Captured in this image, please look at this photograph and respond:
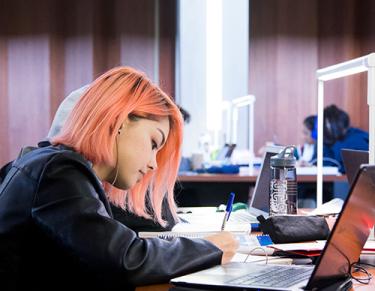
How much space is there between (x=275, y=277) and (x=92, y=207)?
365mm

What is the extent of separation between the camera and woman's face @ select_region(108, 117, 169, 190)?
1403 mm

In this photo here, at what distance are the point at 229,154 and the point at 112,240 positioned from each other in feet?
11.9

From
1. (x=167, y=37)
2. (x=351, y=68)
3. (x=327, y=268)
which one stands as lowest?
(x=327, y=268)

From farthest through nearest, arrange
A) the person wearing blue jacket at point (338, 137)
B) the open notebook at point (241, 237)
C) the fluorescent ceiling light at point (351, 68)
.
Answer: the person wearing blue jacket at point (338, 137), the fluorescent ceiling light at point (351, 68), the open notebook at point (241, 237)

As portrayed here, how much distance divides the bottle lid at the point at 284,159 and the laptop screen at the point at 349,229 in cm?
70

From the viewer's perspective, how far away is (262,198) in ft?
7.50

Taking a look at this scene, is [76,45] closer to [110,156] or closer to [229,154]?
[229,154]

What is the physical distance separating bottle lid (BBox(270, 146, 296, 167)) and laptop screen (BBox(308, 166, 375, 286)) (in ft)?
2.29

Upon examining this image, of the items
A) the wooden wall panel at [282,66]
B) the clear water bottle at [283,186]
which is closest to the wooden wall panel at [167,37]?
the wooden wall panel at [282,66]

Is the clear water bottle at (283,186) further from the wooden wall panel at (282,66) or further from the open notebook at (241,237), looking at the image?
the wooden wall panel at (282,66)

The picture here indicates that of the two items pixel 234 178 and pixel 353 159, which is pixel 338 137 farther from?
pixel 353 159

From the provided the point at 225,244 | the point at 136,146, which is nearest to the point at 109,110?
the point at 136,146

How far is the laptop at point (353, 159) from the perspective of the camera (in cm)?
200

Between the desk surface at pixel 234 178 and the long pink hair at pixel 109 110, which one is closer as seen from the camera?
the long pink hair at pixel 109 110
